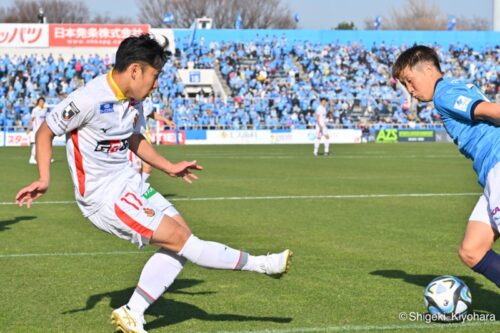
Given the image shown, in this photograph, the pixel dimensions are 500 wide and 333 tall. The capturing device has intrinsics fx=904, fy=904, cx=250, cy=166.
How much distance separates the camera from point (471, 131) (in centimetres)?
666

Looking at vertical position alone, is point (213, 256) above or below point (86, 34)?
below

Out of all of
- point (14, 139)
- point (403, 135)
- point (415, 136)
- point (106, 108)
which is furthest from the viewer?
point (403, 135)

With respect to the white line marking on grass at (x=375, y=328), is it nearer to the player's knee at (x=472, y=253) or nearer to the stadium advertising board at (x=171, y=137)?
the player's knee at (x=472, y=253)

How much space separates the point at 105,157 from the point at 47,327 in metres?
1.44

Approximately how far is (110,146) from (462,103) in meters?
2.53

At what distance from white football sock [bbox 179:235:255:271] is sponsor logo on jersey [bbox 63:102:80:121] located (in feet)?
3.93

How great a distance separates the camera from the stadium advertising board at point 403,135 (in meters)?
53.7

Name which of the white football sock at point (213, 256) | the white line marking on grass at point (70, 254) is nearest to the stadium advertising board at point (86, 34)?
the white line marking on grass at point (70, 254)

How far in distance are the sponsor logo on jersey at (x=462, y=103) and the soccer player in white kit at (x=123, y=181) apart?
5.25 ft

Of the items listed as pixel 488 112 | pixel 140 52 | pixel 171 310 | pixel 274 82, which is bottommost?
pixel 274 82

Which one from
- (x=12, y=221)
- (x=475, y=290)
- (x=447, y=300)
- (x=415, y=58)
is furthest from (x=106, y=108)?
(x=12, y=221)

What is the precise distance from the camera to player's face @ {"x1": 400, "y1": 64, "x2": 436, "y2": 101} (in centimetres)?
686

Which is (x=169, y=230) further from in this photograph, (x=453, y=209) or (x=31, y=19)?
(x=31, y=19)

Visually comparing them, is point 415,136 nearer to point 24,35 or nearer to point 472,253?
point 24,35
